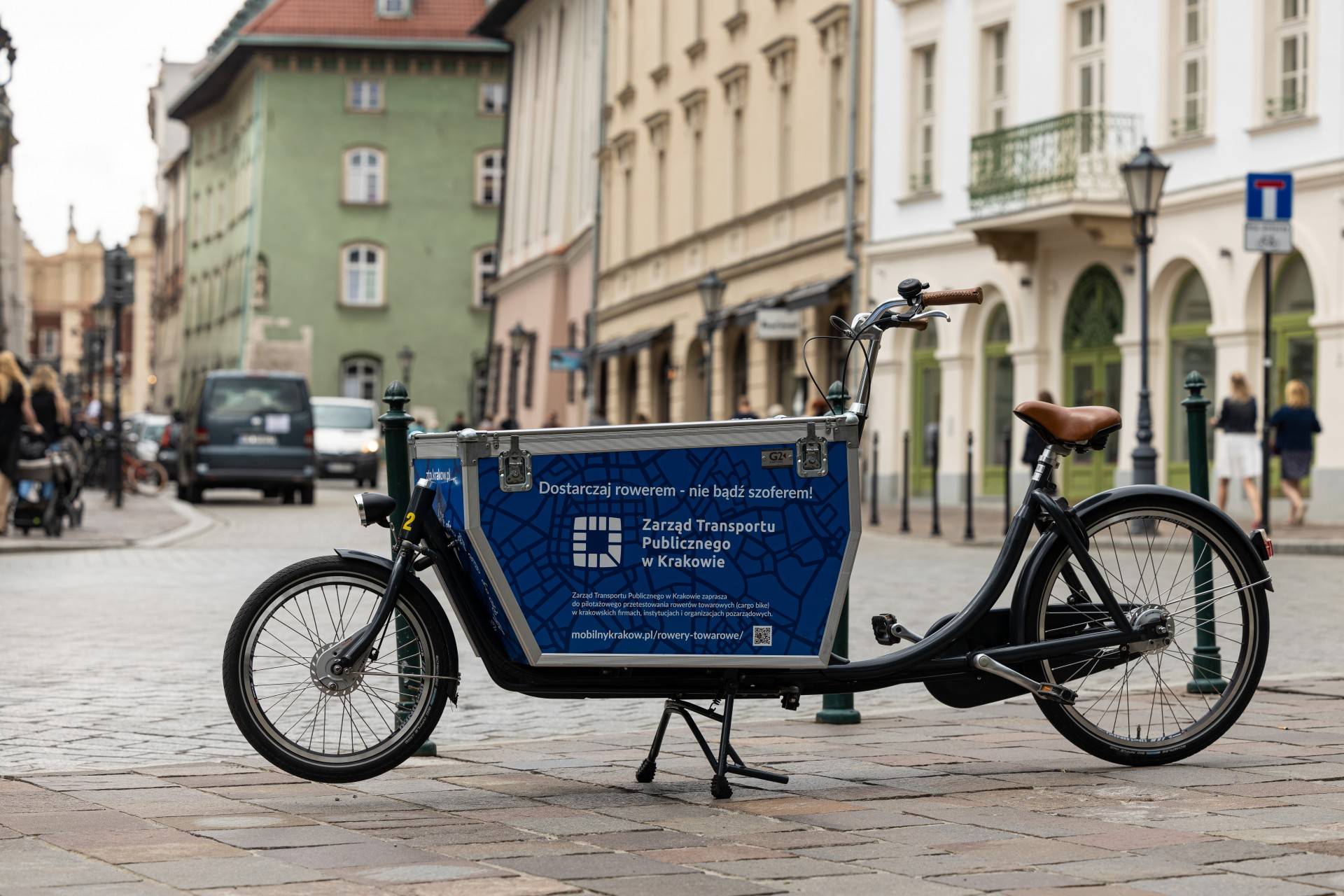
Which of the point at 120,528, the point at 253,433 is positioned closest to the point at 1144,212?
the point at 120,528

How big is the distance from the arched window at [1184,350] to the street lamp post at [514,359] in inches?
1133

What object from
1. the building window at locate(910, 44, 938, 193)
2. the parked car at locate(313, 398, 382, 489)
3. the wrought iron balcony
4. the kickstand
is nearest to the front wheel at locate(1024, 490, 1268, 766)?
the kickstand

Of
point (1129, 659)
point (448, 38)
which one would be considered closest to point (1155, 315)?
point (1129, 659)

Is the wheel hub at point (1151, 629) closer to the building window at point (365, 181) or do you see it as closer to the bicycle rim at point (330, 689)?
the bicycle rim at point (330, 689)

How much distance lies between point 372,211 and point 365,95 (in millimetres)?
3542

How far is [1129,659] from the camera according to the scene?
645cm

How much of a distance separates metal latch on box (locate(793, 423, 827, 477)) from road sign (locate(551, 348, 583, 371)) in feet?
128

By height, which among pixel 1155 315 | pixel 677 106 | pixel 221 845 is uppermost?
pixel 677 106

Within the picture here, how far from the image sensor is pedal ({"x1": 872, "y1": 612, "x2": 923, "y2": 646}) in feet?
21.1

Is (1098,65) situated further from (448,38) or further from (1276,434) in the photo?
(448,38)

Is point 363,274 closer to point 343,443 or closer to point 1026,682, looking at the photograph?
point 343,443

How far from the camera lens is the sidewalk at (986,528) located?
2008 centimetres

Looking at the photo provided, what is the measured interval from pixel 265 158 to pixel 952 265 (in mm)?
39394

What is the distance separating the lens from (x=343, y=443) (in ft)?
141
